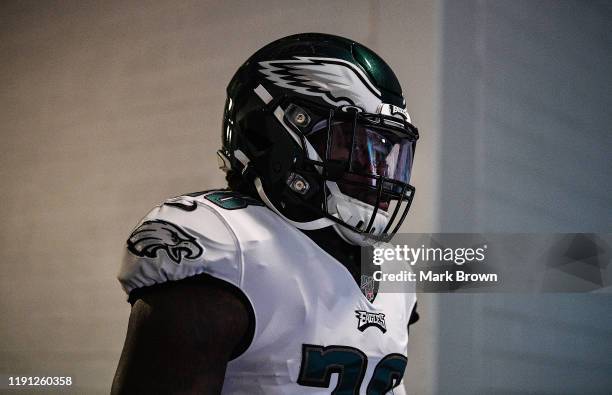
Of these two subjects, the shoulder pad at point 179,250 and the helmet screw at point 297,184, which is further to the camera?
the helmet screw at point 297,184

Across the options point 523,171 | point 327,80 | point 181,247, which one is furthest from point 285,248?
point 523,171

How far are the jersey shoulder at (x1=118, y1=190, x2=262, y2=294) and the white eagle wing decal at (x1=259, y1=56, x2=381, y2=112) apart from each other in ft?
0.98

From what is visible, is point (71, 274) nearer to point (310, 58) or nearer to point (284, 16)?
point (284, 16)

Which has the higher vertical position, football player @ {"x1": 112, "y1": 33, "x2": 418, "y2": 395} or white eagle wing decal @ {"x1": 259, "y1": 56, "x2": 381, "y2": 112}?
white eagle wing decal @ {"x1": 259, "y1": 56, "x2": 381, "y2": 112}

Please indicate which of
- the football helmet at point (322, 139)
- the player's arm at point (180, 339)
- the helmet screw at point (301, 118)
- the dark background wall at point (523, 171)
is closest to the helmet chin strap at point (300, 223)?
the football helmet at point (322, 139)

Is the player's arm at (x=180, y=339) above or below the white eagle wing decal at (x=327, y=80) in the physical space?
below

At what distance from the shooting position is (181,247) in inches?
40.4

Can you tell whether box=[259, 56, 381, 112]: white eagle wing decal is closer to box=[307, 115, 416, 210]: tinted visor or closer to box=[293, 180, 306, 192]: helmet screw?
box=[307, 115, 416, 210]: tinted visor

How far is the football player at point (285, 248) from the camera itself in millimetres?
994

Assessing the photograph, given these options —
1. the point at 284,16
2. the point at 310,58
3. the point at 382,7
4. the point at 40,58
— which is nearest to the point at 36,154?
the point at 40,58

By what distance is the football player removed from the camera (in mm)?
994

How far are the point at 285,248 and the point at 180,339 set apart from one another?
0.87 feet

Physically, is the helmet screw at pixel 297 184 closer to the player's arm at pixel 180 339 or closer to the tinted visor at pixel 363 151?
the tinted visor at pixel 363 151

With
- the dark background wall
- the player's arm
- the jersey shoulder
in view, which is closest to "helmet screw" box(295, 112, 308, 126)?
the jersey shoulder
